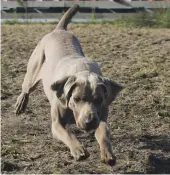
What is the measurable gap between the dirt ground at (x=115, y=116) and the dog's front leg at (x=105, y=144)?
0.26 metres

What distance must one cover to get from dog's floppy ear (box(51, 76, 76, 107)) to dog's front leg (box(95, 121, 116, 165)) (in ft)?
1.14

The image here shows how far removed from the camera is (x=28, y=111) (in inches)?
276

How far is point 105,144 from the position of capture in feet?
15.9

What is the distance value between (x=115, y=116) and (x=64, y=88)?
1776 mm

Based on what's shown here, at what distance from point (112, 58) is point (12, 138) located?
4.32m

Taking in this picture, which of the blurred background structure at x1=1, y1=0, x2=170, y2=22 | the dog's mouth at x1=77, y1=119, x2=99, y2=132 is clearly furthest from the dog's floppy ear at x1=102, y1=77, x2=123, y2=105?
the blurred background structure at x1=1, y1=0, x2=170, y2=22

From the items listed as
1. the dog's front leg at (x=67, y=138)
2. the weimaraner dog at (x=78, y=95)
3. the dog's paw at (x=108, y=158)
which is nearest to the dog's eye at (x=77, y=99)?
the weimaraner dog at (x=78, y=95)

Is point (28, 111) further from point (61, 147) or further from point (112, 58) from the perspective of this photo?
point (112, 58)

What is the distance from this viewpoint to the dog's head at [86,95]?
471 cm

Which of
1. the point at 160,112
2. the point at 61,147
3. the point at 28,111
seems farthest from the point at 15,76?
the point at 61,147

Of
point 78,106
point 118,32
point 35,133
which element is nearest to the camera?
point 78,106

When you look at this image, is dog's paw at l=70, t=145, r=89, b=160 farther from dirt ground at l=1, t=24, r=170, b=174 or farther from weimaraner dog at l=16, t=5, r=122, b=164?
dirt ground at l=1, t=24, r=170, b=174

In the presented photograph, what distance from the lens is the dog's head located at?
4.71 metres

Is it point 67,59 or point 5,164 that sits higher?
point 67,59
